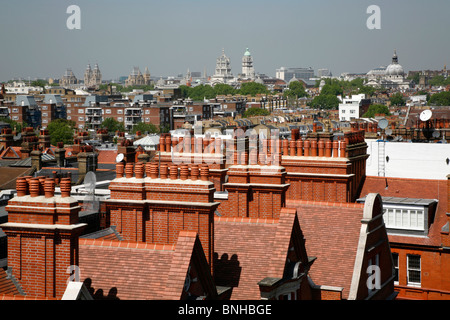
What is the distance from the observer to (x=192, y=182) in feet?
41.3

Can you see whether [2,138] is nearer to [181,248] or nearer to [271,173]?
[271,173]

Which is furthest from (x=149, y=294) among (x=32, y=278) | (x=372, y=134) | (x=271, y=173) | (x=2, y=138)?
(x=2, y=138)

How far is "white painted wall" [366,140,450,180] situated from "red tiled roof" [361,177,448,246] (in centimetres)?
242

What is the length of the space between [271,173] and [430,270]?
8315 millimetres

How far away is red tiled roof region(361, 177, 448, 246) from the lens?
21.6 m

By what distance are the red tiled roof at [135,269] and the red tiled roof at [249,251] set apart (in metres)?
1.84

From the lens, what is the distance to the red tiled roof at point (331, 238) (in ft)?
49.1

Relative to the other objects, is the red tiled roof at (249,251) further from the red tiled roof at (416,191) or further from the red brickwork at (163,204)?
the red tiled roof at (416,191)

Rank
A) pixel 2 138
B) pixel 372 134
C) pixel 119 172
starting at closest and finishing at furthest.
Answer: pixel 119 172, pixel 372 134, pixel 2 138

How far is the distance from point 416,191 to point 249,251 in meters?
11.3

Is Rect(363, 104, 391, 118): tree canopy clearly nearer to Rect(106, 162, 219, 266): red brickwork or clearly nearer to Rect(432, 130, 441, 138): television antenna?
Rect(432, 130, 441, 138): television antenna

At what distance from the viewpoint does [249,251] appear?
13.4 m

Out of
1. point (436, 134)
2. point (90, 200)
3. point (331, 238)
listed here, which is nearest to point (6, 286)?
point (90, 200)
